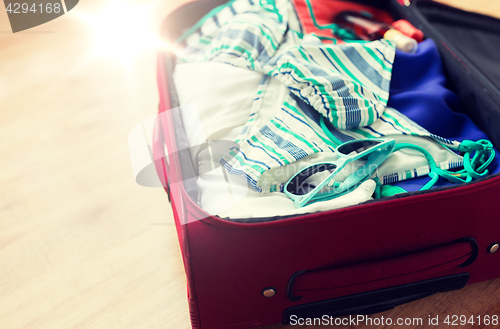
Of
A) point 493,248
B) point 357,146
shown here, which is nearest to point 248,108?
point 357,146

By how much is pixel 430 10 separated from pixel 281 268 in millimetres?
696

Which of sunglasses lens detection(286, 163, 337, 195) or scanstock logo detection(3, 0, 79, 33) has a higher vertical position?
scanstock logo detection(3, 0, 79, 33)

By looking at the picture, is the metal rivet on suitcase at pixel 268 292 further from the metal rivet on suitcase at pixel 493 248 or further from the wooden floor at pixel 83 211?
the metal rivet on suitcase at pixel 493 248

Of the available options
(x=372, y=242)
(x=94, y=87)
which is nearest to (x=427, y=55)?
(x=372, y=242)

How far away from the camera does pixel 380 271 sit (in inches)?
18.7

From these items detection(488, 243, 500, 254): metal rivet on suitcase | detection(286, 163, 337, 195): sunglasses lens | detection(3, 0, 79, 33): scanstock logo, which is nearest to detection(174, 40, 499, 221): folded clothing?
detection(286, 163, 337, 195): sunglasses lens

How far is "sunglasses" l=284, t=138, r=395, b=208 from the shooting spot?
53cm

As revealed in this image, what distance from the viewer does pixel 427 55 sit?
71 centimetres

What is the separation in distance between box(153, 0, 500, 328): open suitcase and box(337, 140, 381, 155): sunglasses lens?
145mm

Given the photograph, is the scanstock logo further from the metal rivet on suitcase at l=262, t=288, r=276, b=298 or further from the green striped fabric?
the metal rivet on suitcase at l=262, t=288, r=276, b=298

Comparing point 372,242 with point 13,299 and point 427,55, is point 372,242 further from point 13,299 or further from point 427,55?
point 13,299

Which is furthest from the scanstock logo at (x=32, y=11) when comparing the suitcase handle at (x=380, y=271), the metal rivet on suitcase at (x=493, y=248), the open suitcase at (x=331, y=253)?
the metal rivet on suitcase at (x=493, y=248)

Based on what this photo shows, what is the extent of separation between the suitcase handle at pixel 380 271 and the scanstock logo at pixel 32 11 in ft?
3.24

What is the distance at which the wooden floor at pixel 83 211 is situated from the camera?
1.93 feet
